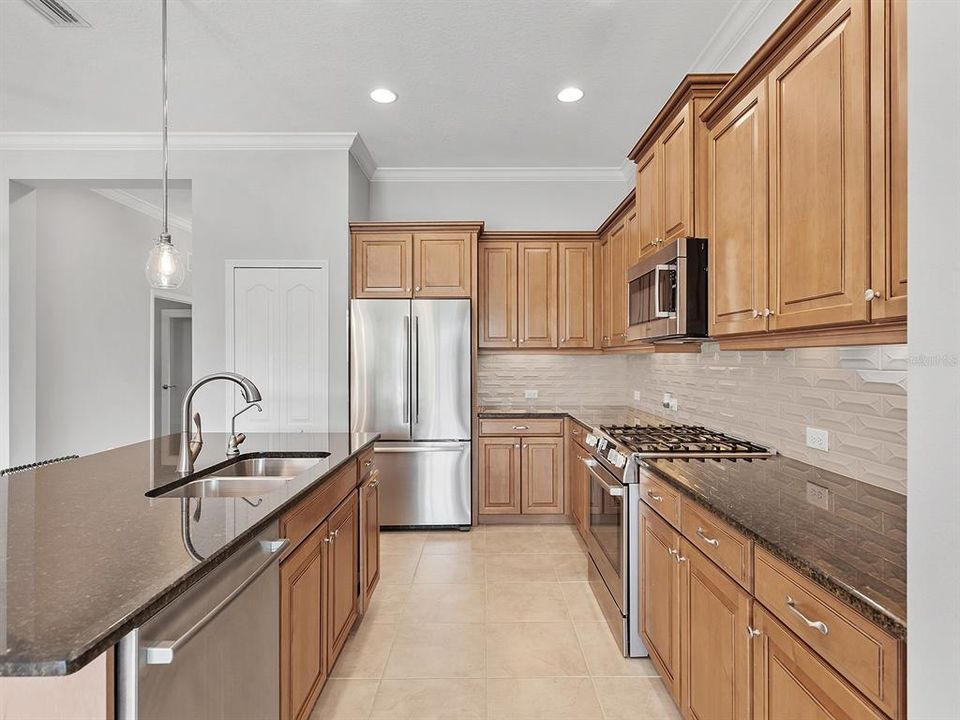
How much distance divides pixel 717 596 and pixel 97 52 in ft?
13.2

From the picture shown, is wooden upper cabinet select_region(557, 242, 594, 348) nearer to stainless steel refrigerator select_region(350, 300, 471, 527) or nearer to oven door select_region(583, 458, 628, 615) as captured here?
stainless steel refrigerator select_region(350, 300, 471, 527)

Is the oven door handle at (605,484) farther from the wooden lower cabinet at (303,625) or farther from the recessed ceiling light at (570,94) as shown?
the recessed ceiling light at (570,94)

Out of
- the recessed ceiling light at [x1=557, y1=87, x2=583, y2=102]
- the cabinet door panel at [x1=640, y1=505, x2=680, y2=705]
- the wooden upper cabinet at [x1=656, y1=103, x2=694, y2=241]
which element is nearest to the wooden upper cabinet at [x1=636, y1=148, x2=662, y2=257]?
the wooden upper cabinet at [x1=656, y1=103, x2=694, y2=241]

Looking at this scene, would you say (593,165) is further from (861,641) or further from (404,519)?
(861,641)

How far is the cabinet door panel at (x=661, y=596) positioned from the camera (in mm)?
1986

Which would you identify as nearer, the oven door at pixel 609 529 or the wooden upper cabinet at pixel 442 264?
the oven door at pixel 609 529

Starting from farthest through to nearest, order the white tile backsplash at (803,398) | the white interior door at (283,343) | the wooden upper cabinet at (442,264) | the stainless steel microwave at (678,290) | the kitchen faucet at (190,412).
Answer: the wooden upper cabinet at (442,264)
the white interior door at (283,343)
the stainless steel microwave at (678,290)
the kitchen faucet at (190,412)
the white tile backsplash at (803,398)

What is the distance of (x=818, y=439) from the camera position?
2.15m

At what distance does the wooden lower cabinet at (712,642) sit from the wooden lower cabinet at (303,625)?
1.29m

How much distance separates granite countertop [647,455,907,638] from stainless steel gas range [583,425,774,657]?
0.51 ft

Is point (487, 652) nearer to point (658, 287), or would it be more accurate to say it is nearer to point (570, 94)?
point (658, 287)

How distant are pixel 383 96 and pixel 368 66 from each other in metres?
0.36

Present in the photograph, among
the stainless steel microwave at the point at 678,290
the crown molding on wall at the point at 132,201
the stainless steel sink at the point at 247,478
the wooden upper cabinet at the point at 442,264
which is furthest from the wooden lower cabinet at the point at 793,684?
the crown molding on wall at the point at 132,201

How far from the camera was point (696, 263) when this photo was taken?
2.33 m
